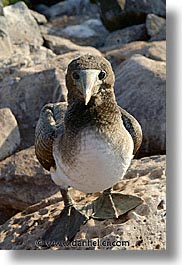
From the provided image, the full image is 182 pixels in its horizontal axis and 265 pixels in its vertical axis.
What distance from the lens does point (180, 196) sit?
1685mm

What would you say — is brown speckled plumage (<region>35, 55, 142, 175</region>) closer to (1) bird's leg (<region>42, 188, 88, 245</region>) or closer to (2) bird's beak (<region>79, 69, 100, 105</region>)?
(2) bird's beak (<region>79, 69, 100, 105</region>)

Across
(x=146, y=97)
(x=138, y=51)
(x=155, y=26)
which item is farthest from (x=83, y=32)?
(x=146, y=97)

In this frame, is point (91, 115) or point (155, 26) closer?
point (91, 115)

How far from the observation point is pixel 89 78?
4.59ft

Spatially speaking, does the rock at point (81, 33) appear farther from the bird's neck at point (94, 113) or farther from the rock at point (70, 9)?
the bird's neck at point (94, 113)

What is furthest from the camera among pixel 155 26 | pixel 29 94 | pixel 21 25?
pixel 21 25

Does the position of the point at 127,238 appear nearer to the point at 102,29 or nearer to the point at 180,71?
the point at 180,71

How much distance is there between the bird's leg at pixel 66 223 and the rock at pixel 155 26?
136 centimetres

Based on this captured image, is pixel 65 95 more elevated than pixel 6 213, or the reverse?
pixel 65 95

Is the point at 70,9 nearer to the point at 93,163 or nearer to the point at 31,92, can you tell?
the point at 31,92

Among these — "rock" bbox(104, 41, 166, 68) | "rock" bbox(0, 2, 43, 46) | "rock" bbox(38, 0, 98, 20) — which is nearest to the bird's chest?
"rock" bbox(104, 41, 166, 68)

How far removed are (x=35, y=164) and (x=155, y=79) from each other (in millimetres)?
469

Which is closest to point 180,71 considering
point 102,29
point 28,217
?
point 28,217

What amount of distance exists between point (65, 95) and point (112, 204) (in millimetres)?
793
